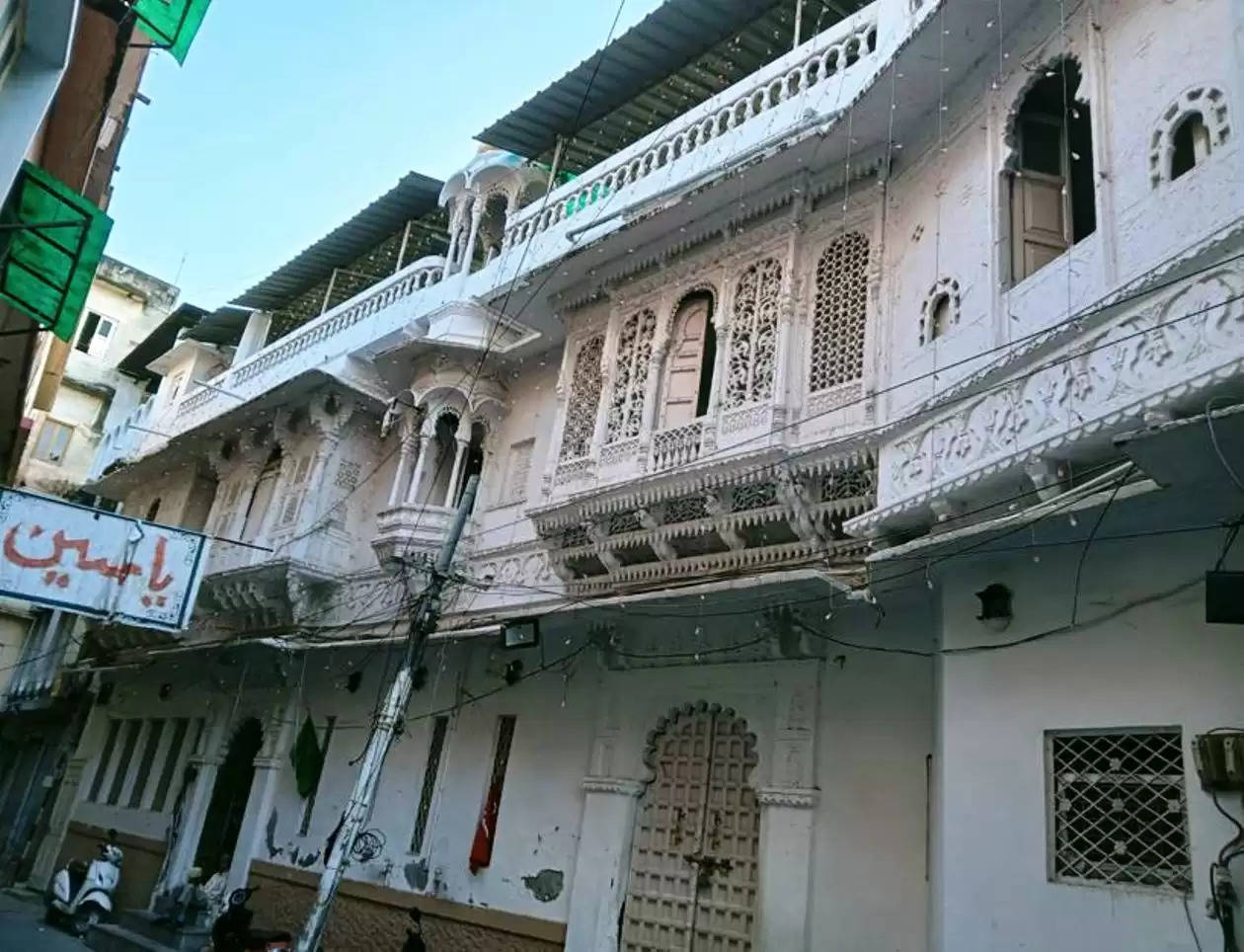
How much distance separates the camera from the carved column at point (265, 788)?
536 inches

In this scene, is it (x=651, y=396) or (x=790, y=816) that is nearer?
(x=790, y=816)

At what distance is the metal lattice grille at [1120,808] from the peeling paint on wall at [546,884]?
5.88 m

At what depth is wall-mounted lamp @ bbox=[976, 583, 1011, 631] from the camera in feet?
19.7

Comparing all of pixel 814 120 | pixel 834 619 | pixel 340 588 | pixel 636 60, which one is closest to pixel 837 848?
pixel 834 619

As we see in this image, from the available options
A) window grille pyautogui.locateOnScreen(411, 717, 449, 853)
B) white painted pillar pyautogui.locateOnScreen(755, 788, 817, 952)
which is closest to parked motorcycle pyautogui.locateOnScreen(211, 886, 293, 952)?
window grille pyautogui.locateOnScreen(411, 717, 449, 853)

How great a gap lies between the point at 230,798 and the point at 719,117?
1360 cm

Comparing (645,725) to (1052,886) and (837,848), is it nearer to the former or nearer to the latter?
(837,848)

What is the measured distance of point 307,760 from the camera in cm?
1341

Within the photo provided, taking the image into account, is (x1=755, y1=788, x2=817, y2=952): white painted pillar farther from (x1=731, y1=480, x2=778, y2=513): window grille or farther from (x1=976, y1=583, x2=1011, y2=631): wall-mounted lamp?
(x1=976, y1=583, x2=1011, y2=631): wall-mounted lamp

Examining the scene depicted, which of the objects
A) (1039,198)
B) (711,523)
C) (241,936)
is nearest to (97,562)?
(241,936)

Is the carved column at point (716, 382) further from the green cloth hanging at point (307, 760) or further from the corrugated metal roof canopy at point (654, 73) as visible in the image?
the green cloth hanging at point (307, 760)

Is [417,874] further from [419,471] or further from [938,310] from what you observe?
[938,310]

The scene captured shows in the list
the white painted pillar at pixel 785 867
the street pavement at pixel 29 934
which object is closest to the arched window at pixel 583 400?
the white painted pillar at pixel 785 867

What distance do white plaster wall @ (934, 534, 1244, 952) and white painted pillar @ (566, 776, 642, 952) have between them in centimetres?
415
